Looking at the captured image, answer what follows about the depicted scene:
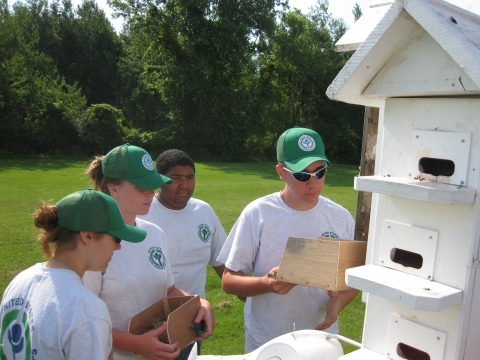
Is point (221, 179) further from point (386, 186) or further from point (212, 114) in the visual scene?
point (386, 186)

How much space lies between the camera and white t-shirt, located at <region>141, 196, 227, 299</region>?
3441mm

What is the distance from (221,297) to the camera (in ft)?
21.1

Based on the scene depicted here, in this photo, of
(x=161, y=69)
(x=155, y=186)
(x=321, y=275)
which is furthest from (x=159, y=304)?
(x=161, y=69)

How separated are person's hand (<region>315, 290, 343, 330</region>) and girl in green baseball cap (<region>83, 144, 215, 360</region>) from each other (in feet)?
2.10

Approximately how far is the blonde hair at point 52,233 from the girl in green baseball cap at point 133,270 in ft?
1.41

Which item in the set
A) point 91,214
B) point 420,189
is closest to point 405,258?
point 420,189

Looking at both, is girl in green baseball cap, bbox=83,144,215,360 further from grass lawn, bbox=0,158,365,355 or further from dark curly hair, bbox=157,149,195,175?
dark curly hair, bbox=157,149,195,175

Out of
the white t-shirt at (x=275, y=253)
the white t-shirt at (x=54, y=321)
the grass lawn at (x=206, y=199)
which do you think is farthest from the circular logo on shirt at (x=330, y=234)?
the grass lawn at (x=206, y=199)

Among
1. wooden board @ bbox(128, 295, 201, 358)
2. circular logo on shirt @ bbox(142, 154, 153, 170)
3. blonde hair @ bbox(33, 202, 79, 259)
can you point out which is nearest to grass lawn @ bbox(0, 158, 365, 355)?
blonde hair @ bbox(33, 202, 79, 259)

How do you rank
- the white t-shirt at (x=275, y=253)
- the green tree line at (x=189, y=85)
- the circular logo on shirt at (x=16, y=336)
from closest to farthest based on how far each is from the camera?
the circular logo on shirt at (x=16, y=336) < the white t-shirt at (x=275, y=253) < the green tree line at (x=189, y=85)

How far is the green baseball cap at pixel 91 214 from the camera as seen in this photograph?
80.6 inches

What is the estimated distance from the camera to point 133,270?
2.59 meters

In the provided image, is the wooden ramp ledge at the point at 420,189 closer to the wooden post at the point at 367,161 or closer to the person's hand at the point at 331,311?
the person's hand at the point at 331,311

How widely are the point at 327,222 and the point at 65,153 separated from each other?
102 feet
